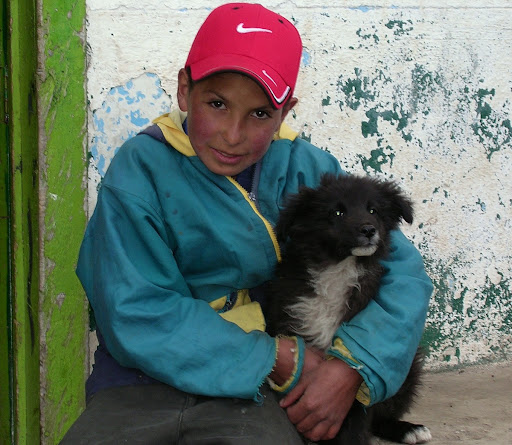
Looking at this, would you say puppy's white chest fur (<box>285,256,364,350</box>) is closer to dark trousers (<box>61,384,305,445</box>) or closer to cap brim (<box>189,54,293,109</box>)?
dark trousers (<box>61,384,305,445</box>)

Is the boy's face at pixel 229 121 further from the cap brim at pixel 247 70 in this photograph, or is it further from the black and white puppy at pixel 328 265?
the black and white puppy at pixel 328 265

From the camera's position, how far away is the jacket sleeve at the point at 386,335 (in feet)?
7.01

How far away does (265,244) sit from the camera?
238cm

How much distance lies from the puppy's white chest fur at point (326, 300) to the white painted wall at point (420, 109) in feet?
3.46

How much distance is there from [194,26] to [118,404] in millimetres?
1892

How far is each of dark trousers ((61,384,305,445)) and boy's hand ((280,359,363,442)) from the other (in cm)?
6

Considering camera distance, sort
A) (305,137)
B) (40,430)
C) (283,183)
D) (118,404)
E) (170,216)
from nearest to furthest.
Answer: (118,404) < (170,216) < (283,183) < (40,430) < (305,137)

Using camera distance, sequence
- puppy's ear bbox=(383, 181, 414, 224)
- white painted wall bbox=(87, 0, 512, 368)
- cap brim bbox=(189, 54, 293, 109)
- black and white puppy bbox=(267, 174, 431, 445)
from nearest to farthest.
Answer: cap brim bbox=(189, 54, 293, 109) → black and white puppy bbox=(267, 174, 431, 445) → puppy's ear bbox=(383, 181, 414, 224) → white painted wall bbox=(87, 0, 512, 368)

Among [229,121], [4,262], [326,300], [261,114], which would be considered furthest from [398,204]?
[4,262]

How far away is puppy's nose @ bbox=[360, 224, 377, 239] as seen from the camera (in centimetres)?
221

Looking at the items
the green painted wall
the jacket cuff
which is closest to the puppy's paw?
the jacket cuff

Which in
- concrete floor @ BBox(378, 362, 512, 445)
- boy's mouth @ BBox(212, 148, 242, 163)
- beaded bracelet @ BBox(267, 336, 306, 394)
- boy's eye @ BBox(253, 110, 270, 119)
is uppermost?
boy's eye @ BBox(253, 110, 270, 119)

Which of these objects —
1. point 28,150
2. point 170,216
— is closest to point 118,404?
point 170,216

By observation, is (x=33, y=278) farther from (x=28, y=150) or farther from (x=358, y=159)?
(x=358, y=159)
